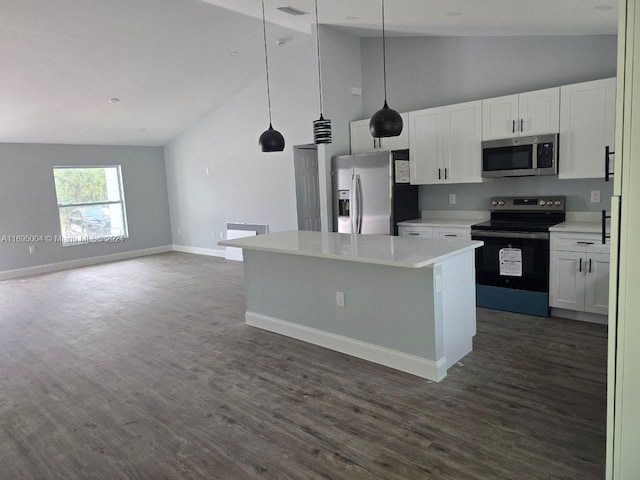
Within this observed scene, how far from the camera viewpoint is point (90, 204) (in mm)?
8625

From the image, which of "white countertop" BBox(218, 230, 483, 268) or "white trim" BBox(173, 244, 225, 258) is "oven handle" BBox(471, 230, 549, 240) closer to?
"white countertop" BBox(218, 230, 483, 268)

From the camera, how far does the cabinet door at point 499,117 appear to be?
4473 mm

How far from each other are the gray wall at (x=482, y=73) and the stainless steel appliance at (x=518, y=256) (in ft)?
0.60

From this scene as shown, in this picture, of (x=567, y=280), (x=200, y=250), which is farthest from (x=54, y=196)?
(x=567, y=280)

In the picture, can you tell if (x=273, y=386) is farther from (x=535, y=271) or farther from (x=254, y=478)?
(x=535, y=271)

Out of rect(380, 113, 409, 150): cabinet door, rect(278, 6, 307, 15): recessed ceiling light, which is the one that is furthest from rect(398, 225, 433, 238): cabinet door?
rect(278, 6, 307, 15): recessed ceiling light

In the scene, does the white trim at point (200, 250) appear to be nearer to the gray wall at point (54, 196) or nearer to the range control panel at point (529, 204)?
the gray wall at point (54, 196)

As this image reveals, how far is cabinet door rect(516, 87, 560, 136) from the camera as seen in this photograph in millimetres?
4199

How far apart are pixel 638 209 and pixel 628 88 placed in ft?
1.40

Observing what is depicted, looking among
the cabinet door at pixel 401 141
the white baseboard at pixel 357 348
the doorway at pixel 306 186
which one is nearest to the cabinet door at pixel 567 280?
the white baseboard at pixel 357 348

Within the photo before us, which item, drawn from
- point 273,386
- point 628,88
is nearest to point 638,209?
point 628,88

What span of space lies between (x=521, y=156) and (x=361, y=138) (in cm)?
210

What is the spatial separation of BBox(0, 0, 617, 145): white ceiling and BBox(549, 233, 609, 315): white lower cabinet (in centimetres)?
189

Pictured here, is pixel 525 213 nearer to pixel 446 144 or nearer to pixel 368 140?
pixel 446 144
